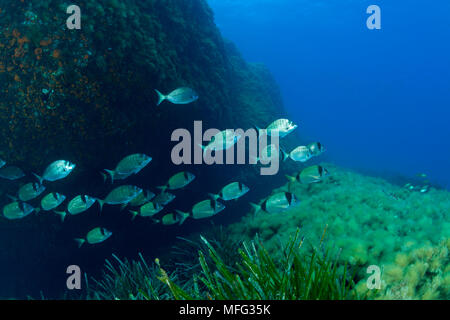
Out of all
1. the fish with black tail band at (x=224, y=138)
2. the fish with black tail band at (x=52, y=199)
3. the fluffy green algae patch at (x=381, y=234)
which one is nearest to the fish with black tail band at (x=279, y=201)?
the fluffy green algae patch at (x=381, y=234)

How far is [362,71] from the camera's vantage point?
124m

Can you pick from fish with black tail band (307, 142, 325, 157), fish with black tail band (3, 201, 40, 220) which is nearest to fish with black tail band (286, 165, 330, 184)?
fish with black tail band (307, 142, 325, 157)

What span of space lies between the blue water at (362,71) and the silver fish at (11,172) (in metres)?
30.0

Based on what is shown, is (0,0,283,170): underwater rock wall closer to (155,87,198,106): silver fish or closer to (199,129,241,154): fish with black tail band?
(155,87,198,106): silver fish

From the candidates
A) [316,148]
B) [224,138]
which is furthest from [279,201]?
[224,138]

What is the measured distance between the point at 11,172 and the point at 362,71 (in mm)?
142870

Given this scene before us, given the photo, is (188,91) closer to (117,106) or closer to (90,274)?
(117,106)

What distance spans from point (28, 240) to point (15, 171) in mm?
2615

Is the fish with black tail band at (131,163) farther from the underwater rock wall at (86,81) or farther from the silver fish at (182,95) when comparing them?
the underwater rock wall at (86,81)

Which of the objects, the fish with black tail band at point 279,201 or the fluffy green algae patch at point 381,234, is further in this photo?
the fish with black tail band at point 279,201

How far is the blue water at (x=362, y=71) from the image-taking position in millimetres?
54094

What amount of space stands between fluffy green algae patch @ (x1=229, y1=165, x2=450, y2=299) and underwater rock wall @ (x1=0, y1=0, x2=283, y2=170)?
3.76 meters

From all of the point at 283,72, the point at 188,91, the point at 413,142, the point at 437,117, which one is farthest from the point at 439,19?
the point at 437,117

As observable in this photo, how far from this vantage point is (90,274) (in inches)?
297
